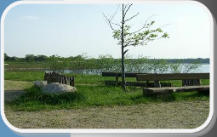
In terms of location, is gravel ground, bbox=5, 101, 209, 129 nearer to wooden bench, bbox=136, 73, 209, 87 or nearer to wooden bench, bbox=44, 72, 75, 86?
wooden bench, bbox=136, 73, 209, 87

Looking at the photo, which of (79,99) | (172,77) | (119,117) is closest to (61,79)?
(79,99)

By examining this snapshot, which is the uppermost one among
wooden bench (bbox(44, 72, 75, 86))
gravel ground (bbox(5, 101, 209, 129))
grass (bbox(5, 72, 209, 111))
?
wooden bench (bbox(44, 72, 75, 86))

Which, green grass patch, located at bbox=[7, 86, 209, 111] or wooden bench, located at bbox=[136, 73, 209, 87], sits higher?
wooden bench, located at bbox=[136, 73, 209, 87]

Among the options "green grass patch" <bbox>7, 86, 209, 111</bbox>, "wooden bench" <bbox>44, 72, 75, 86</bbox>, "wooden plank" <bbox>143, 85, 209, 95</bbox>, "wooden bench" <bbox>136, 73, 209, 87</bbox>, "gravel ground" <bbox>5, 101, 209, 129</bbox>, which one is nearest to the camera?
"gravel ground" <bbox>5, 101, 209, 129</bbox>

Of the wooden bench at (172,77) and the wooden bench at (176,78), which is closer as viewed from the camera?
the wooden bench at (176,78)

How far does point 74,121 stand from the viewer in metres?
2.99

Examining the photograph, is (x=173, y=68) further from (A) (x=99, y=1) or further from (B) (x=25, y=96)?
(A) (x=99, y=1)

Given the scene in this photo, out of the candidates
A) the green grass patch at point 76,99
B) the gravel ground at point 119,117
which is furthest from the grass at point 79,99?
the gravel ground at point 119,117

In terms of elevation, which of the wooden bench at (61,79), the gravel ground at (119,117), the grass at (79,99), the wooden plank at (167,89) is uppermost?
the wooden bench at (61,79)

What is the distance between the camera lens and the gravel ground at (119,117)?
2.89m

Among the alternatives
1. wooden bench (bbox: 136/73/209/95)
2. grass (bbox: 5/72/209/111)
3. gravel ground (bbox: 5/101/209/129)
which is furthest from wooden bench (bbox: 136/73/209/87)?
gravel ground (bbox: 5/101/209/129)

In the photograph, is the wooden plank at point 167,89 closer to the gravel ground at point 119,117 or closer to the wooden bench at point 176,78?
the wooden bench at point 176,78

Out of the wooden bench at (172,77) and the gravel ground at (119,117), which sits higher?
the wooden bench at (172,77)

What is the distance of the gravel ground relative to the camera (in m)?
2.89
